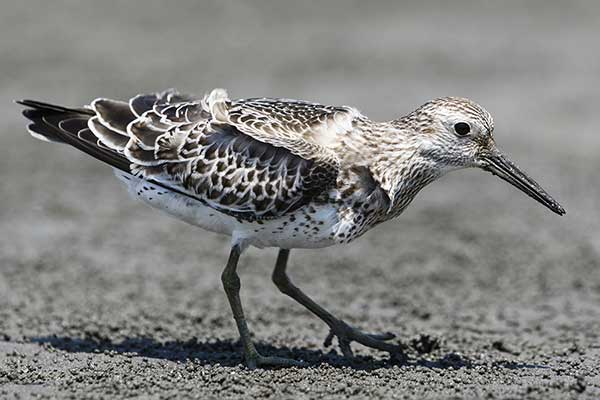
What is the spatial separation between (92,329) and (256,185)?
2489 millimetres

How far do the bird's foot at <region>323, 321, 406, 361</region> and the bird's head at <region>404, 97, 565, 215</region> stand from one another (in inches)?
64.1

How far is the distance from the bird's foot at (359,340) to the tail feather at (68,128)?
236 centimetres

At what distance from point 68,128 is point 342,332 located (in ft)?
9.99

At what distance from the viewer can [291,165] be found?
26.3 feet

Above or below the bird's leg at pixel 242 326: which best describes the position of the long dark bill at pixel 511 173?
above

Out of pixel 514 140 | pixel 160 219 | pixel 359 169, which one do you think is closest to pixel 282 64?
pixel 514 140

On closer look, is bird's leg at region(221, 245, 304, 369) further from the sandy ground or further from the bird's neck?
the bird's neck

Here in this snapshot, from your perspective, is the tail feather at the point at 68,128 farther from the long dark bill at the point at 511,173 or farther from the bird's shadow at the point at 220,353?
the long dark bill at the point at 511,173

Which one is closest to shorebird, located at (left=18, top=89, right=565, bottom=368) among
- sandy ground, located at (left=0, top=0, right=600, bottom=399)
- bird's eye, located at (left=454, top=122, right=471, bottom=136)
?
bird's eye, located at (left=454, top=122, right=471, bottom=136)

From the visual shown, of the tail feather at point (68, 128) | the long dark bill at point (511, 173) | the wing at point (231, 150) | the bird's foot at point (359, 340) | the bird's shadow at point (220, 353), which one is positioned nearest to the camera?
the wing at point (231, 150)

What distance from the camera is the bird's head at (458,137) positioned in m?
8.14

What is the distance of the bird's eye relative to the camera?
320 inches

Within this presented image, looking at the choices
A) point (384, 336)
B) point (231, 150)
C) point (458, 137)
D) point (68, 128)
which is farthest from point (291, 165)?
point (68, 128)

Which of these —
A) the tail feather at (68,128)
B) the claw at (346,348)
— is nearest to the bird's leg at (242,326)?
the claw at (346,348)
